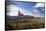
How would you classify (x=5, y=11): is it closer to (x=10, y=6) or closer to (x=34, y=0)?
(x=10, y=6)

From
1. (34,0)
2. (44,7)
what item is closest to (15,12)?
(34,0)

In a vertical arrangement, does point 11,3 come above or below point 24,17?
above

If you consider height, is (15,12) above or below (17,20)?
above

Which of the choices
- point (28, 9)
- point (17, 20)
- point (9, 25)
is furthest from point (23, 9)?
point (9, 25)

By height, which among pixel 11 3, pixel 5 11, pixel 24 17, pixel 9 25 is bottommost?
pixel 9 25
